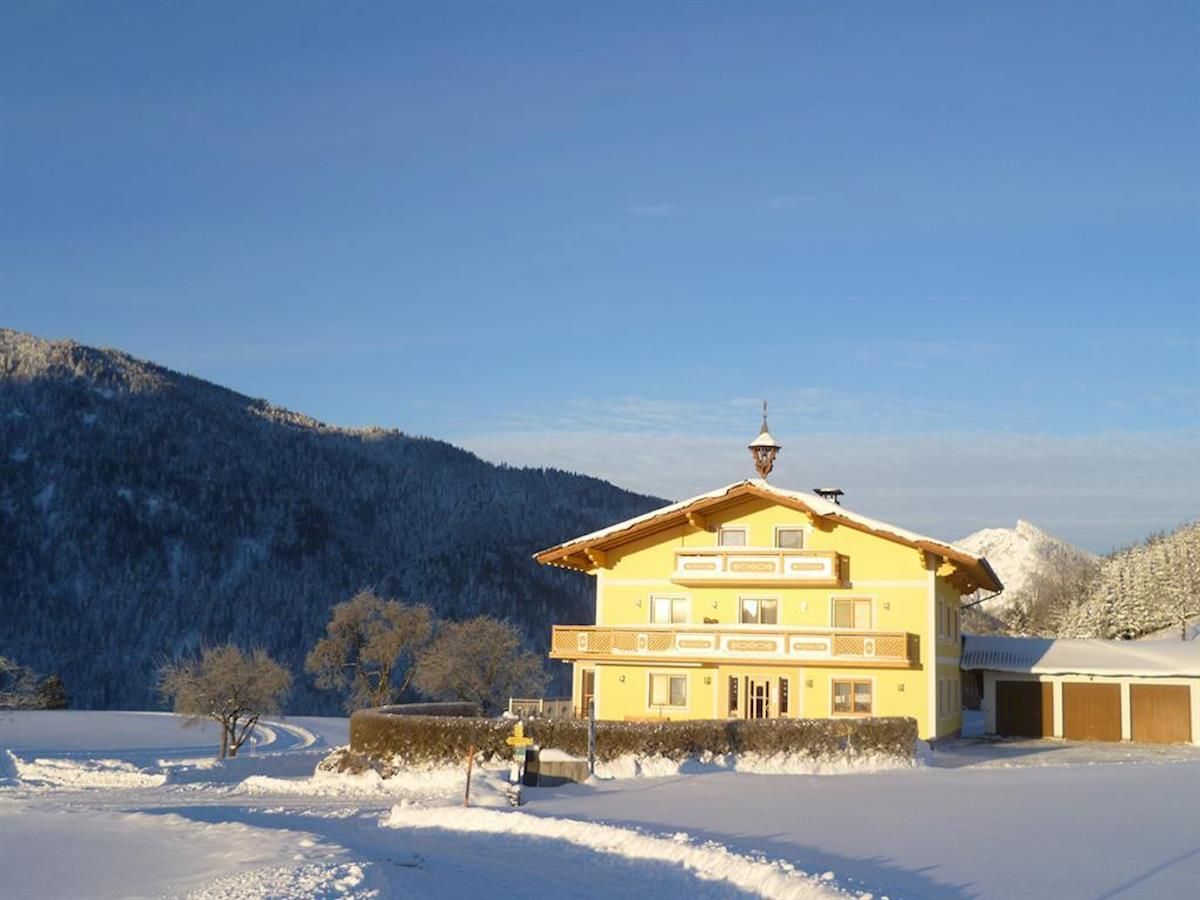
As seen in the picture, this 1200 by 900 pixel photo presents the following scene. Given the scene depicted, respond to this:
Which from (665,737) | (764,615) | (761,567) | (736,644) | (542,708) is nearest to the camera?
(665,737)

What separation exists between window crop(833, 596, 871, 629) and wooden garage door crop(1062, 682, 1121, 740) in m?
9.81

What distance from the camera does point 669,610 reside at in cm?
4481

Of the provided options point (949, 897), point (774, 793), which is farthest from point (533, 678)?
point (949, 897)

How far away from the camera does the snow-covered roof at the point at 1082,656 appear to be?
45062 mm

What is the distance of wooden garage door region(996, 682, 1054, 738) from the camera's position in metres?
47.6

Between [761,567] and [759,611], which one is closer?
[761,567]

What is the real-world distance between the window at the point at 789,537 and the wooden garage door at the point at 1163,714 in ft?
43.2

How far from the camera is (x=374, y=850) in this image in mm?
20891

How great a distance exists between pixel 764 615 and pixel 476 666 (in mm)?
24801

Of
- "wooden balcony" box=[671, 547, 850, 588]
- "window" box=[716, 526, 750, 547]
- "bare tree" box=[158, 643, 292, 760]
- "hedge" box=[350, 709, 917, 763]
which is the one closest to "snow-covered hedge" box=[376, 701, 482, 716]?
"hedge" box=[350, 709, 917, 763]

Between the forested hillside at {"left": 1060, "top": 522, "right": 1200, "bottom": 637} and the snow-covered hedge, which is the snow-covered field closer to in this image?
the snow-covered hedge

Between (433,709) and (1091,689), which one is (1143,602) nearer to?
(1091,689)

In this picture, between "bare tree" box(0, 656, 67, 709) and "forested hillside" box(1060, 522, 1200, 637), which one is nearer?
"bare tree" box(0, 656, 67, 709)

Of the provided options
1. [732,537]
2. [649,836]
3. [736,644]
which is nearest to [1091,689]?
[736,644]
